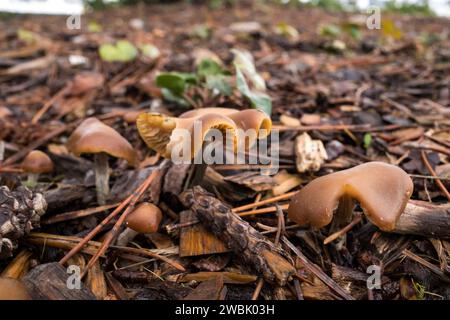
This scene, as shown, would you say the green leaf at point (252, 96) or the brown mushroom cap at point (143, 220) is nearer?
the brown mushroom cap at point (143, 220)

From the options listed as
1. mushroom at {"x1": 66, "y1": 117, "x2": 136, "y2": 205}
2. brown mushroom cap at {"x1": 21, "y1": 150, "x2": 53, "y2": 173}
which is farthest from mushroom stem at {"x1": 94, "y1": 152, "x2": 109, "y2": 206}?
brown mushroom cap at {"x1": 21, "y1": 150, "x2": 53, "y2": 173}

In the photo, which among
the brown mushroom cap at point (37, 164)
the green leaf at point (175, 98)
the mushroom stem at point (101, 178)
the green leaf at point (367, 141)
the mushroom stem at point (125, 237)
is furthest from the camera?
the green leaf at point (175, 98)

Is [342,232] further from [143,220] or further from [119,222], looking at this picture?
[119,222]

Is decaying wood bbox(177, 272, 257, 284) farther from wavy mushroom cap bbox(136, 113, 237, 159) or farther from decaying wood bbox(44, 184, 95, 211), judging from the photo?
decaying wood bbox(44, 184, 95, 211)

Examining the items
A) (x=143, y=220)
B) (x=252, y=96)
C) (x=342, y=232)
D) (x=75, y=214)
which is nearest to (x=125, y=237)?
(x=143, y=220)

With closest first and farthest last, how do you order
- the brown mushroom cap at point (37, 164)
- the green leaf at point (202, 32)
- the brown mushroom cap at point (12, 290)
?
the brown mushroom cap at point (12, 290) → the brown mushroom cap at point (37, 164) → the green leaf at point (202, 32)

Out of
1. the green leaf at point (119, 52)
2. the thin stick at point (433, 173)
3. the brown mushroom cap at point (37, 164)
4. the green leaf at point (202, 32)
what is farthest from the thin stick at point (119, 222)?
the green leaf at point (202, 32)

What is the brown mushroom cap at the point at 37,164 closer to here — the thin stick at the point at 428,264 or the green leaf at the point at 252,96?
the green leaf at the point at 252,96
